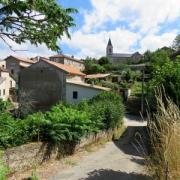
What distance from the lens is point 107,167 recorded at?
1255 centimetres

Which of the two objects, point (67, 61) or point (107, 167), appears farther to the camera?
point (67, 61)

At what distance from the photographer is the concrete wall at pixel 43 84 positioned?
4340 centimetres

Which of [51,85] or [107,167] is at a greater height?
[51,85]

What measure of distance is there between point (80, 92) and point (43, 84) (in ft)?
19.5

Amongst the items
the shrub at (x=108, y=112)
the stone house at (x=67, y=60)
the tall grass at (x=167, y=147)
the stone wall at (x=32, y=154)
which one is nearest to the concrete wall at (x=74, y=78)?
the shrub at (x=108, y=112)

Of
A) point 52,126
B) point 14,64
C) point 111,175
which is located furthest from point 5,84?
point 111,175

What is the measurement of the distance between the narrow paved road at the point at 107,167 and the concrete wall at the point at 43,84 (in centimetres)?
2661

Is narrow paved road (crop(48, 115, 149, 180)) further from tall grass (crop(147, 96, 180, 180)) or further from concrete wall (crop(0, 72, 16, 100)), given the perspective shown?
concrete wall (crop(0, 72, 16, 100))

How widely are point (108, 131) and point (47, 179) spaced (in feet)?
33.6

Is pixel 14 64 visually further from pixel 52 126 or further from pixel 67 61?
pixel 52 126

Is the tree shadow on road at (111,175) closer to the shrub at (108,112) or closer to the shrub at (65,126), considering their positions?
the shrub at (65,126)

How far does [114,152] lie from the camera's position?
53.8 ft

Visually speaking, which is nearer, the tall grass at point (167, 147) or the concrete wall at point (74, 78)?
the tall grass at point (167, 147)

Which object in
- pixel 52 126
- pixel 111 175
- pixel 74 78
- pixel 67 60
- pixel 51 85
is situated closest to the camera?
pixel 111 175
